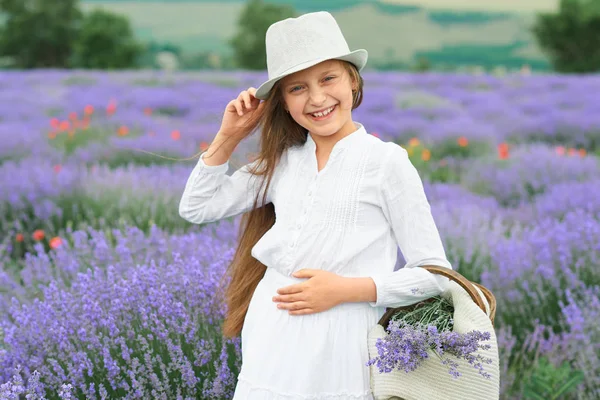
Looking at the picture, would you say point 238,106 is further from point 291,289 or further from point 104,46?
point 104,46

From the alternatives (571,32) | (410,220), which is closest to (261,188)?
(410,220)

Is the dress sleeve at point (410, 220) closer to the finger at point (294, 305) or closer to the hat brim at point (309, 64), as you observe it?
the finger at point (294, 305)

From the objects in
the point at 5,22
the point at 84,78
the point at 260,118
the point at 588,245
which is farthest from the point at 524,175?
the point at 5,22

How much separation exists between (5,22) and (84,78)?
1253 inches

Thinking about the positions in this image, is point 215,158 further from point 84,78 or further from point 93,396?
point 84,78

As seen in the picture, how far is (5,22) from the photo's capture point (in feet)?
138

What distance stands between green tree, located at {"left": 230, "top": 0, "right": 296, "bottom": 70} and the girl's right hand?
36.1m

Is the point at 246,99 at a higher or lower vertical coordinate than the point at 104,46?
higher

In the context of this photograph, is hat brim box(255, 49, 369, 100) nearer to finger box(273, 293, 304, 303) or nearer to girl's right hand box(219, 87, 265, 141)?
girl's right hand box(219, 87, 265, 141)

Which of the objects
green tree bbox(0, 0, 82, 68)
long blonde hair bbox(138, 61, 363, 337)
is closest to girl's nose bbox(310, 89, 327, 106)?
long blonde hair bbox(138, 61, 363, 337)

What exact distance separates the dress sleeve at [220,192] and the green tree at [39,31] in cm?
4209

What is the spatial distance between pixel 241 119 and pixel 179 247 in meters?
1.01

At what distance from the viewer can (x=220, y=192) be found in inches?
80.6

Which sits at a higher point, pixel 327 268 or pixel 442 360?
pixel 327 268
